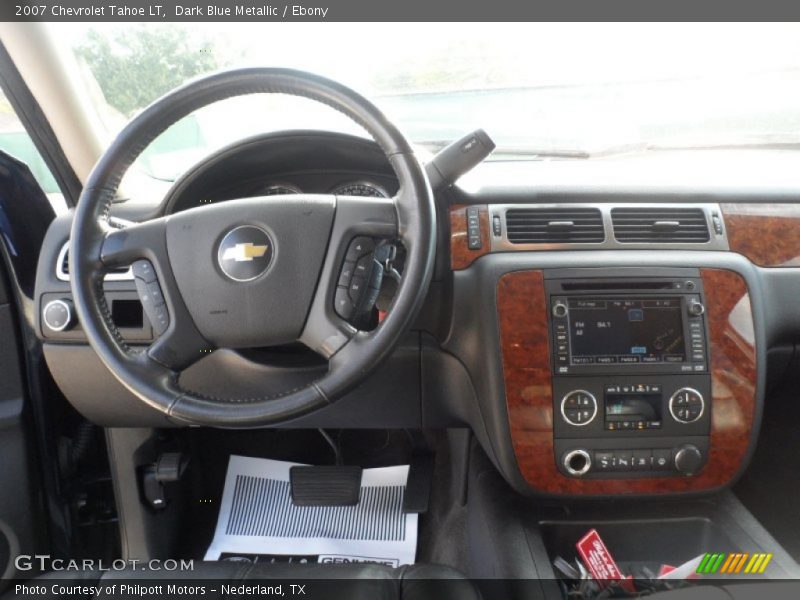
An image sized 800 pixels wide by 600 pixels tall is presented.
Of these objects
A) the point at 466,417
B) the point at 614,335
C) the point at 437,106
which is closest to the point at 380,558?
the point at 466,417

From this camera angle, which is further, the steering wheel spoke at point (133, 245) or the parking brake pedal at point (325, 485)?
the parking brake pedal at point (325, 485)

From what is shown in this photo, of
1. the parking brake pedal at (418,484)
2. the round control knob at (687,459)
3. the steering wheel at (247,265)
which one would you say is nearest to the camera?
the steering wheel at (247,265)

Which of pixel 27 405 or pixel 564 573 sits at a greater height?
pixel 27 405

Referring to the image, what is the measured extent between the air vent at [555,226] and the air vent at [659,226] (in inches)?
1.8

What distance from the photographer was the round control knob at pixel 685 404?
1.26m

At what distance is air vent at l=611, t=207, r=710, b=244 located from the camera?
1312 mm

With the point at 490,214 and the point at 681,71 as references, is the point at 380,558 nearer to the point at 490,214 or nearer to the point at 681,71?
the point at 490,214

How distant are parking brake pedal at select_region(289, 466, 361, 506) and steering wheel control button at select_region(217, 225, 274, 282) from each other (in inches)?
35.0

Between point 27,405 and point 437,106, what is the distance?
1.20 metres

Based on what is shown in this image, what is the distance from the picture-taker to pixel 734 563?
1.18 metres

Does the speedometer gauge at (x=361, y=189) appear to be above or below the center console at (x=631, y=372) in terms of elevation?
above

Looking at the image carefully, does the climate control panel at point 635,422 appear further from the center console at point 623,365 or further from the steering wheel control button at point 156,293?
the steering wheel control button at point 156,293

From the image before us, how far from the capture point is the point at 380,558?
5.39 ft

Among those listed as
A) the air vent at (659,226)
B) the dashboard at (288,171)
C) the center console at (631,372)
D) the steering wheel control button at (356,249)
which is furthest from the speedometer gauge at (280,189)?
the air vent at (659,226)
